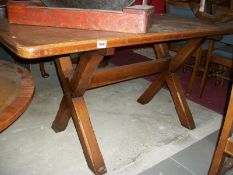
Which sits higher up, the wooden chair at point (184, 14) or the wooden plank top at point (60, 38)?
the wooden plank top at point (60, 38)

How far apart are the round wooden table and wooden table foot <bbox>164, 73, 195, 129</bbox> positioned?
1380 millimetres

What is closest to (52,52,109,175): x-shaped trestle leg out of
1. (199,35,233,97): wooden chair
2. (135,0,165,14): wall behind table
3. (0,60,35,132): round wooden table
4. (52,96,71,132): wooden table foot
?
(52,96,71,132): wooden table foot

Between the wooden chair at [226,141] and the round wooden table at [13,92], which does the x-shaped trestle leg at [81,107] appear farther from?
the wooden chair at [226,141]

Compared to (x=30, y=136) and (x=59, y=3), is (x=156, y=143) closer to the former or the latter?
(x=30, y=136)

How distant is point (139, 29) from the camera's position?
119 centimetres

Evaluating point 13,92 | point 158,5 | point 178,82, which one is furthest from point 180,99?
point 158,5

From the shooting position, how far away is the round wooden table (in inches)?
28.7

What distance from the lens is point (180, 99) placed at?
7.05 ft

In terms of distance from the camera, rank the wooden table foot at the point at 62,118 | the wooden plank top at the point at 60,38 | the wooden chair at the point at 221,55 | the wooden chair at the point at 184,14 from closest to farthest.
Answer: the wooden plank top at the point at 60,38 → the wooden table foot at the point at 62,118 → the wooden chair at the point at 221,55 → the wooden chair at the point at 184,14

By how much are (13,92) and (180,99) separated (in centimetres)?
153

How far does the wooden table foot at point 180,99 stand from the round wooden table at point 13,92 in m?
1.38

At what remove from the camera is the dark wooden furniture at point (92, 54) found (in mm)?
1007

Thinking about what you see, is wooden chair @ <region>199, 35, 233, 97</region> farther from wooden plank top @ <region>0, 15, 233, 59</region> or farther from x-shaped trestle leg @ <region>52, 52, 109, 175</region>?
x-shaped trestle leg @ <region>52, 52, 109, 175</region>

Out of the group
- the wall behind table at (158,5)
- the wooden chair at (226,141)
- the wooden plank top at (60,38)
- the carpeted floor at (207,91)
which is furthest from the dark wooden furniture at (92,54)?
the wall behind table at (158,5)
